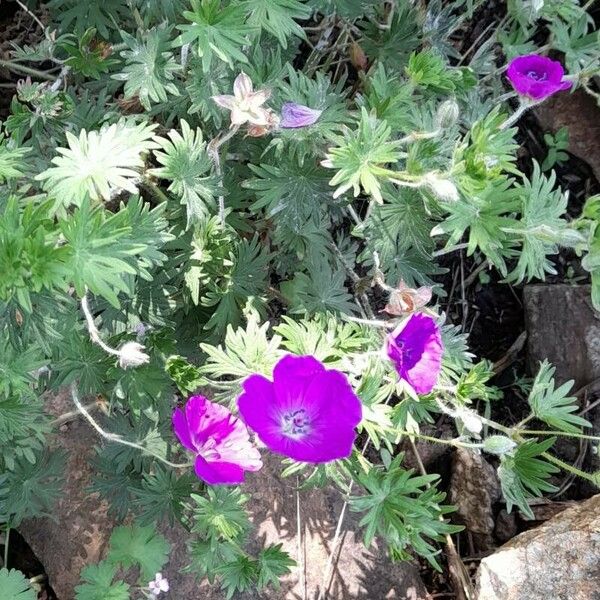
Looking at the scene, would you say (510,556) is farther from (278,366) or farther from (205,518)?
(278,366)

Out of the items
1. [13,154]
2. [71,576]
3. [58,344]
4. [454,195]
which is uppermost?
[454,195]

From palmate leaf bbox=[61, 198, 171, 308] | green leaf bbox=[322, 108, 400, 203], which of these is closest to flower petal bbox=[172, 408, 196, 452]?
palmate leaf bbox=[61, 198, 171, 308]

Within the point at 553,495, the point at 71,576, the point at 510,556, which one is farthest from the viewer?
the point at 553,495

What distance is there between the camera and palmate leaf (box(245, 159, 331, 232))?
1854 mm

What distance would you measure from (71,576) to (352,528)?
0.84 meters

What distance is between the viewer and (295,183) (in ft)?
6.15

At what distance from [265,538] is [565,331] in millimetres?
1184

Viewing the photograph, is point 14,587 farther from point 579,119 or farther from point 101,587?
point 579,119

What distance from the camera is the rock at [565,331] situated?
2.53 meters

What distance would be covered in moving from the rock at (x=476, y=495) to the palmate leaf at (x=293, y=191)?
98cm

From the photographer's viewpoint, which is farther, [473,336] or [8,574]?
[473,336]

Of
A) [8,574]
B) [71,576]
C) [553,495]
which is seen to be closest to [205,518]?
[8,574]

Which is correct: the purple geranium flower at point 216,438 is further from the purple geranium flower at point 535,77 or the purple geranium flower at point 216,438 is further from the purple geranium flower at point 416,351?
the purple geranium flower at point 535,77

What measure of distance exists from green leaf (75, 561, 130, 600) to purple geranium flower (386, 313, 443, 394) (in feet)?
3.15
